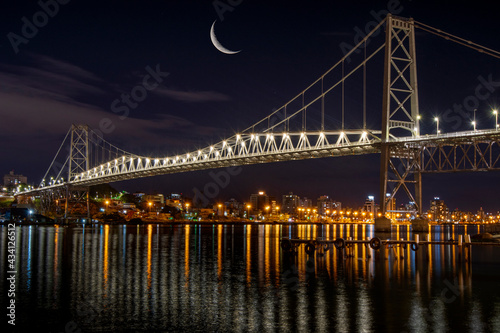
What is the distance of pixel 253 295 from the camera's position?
53.1 feet

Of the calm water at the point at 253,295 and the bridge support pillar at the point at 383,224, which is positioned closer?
the calm water at the point at 253,295

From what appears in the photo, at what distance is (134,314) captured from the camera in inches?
521

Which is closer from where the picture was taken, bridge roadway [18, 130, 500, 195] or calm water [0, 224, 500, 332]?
calm water [0, 224, 500, 332]

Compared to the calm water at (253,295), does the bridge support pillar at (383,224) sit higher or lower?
higher

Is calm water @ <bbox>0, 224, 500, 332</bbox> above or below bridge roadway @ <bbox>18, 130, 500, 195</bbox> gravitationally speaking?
below

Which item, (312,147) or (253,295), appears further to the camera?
(312,147)

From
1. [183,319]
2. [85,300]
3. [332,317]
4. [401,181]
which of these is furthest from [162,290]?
[401,181]

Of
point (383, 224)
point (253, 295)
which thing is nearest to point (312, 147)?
point (383, 224)

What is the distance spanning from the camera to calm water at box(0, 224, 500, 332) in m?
12.4

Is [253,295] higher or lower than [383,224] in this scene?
lower

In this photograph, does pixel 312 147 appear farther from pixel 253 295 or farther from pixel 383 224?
pixel 253 295

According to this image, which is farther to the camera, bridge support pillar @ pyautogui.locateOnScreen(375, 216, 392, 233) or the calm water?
bridge support pillar @ pyautogui.locateOnScreen(375, 216, 392, 233)

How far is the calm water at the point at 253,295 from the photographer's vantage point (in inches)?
488

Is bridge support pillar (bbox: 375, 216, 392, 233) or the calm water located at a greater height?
bridge support pillar (bbox: 375, 216, 392, 233)
